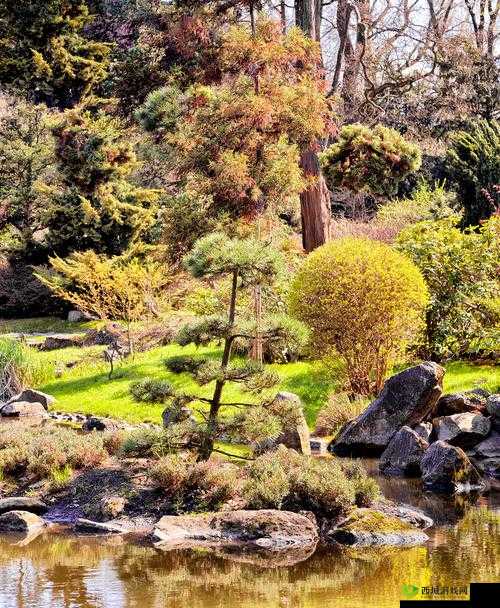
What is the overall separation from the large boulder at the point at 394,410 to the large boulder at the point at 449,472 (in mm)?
1452

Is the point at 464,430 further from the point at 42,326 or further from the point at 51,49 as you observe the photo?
the point at 51,49

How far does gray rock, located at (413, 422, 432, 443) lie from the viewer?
45.1ft

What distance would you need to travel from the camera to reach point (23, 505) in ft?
36.2

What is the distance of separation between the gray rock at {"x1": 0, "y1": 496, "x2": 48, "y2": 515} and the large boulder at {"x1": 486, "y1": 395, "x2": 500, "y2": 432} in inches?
231

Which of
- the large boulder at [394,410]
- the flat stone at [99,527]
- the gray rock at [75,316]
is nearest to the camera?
the flat stone at [99,527]

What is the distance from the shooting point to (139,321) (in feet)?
72.6

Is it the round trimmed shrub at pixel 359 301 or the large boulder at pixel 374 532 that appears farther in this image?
the round trimmed shrub at pixel 359 301

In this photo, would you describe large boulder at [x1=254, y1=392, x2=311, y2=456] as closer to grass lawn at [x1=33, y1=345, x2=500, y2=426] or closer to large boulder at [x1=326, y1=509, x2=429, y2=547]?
large boulder at [x1=326, y1=509, x2=429, y2=547]

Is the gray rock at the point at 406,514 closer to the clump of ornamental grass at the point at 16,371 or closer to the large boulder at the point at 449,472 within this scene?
the large boulder at the point at 449,472

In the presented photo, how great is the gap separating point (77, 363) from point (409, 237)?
7310mm

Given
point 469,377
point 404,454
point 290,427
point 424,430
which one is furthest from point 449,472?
point 469,377

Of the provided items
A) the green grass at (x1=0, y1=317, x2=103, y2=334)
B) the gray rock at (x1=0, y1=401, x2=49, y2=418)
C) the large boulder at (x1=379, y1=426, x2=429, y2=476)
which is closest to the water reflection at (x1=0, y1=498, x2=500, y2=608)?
the large boulder at (x1=379, y1=426, x2=429, y2=476)

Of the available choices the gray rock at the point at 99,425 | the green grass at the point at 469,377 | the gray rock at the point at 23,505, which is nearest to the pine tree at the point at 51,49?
the gray rock at the point at 99,425

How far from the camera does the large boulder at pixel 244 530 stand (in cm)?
978
